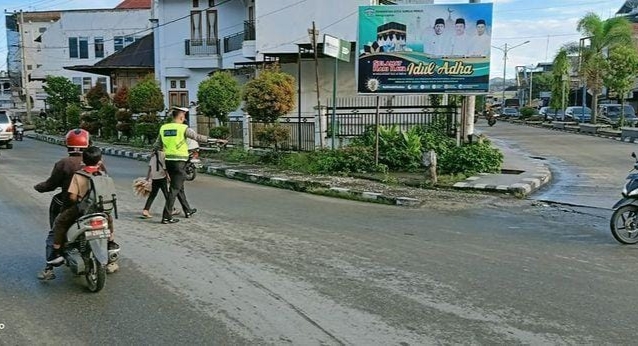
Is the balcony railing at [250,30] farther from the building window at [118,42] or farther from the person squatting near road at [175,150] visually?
the building window at [118,42]

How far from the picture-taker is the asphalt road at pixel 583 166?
12.4 m

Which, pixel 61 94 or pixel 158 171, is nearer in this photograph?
pixel 158 171

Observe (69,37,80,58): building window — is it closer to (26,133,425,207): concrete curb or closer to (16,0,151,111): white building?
Result: (16,0,151,111): white building

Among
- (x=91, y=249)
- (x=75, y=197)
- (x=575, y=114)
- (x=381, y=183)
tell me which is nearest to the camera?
(x=91, y=249)

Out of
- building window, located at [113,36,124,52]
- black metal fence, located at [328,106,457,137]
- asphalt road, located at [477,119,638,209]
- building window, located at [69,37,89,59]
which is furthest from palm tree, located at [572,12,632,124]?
building window, located at [69,37,89,59]

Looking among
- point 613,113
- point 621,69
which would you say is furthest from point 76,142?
point 613,113

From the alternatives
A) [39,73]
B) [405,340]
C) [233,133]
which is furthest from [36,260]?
[39,73]

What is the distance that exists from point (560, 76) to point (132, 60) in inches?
1209

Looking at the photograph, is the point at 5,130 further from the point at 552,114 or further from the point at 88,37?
the point at 552,114

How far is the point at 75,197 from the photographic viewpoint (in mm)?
5785

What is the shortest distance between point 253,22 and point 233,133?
6526mm

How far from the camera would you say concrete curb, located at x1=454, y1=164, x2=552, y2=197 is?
41.5 feet

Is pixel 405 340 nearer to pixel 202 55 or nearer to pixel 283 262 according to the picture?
pixel 283 262

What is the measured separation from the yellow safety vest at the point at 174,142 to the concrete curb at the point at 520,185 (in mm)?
6461
